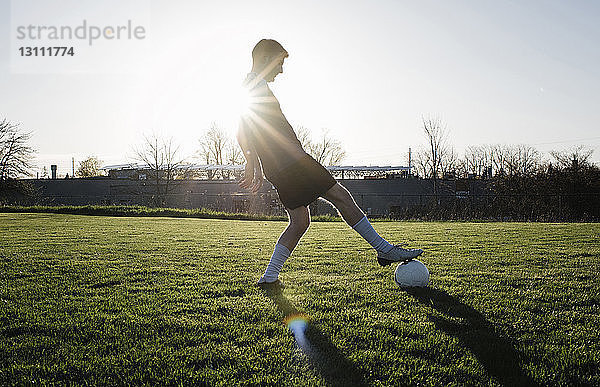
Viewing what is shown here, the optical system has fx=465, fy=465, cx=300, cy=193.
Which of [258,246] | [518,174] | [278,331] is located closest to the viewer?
[278,331]

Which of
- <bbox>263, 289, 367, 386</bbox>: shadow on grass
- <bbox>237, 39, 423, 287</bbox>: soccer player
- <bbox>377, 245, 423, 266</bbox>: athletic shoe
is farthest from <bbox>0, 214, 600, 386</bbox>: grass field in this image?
<bbox>237, 39, 423, 287</bbox>: soccer player

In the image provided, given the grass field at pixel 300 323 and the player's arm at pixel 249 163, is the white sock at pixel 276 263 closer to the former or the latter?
the grass field at pixel 300 323

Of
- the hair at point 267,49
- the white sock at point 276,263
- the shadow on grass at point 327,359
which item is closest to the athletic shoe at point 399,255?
the white sock at point 276,263

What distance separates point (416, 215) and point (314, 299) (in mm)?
23552

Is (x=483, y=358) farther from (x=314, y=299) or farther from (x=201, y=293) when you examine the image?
(x=201, y=293)

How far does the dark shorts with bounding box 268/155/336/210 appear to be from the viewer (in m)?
4.01

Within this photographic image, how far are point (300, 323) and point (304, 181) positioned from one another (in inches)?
55.1

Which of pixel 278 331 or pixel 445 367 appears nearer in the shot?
pixel 445 367

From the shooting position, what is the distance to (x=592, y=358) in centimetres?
237

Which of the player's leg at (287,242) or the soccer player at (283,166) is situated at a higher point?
the soccer player at (283,166)

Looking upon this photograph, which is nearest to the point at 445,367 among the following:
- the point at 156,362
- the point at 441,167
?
the point at 156,362

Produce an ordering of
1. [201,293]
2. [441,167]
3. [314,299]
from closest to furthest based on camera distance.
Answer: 1. [314,299]
2. [201,293]
3. [441,167]

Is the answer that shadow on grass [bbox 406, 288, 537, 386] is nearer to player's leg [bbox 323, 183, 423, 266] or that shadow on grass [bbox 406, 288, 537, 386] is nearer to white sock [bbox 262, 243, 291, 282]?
player's leg [bbox 323, 183, 423, 266]

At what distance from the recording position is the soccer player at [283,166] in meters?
4.03
